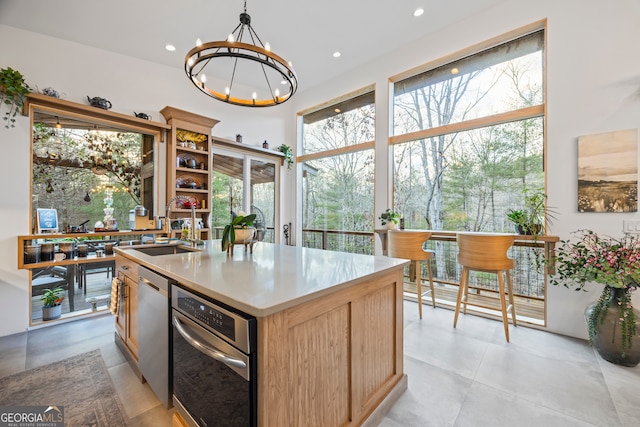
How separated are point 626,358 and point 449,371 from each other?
1.47 m

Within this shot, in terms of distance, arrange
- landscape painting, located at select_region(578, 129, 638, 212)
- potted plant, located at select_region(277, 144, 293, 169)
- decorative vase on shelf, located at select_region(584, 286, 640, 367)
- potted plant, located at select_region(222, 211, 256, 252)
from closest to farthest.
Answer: potted plant, located at select_region(222, 211, 256, 252), decorative vase on shelf, located at select_region(584, 286, 640, 367), landscape painting, located at select_region(578, 129, 638, 212), potted plant, located at select_region(277, 144, 293, 169)

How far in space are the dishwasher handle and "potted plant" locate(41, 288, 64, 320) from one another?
2.93m

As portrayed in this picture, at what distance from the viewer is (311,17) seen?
330cm

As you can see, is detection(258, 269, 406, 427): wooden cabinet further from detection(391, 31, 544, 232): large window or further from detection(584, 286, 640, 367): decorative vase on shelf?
detection(391, 31, 544, 232): large window

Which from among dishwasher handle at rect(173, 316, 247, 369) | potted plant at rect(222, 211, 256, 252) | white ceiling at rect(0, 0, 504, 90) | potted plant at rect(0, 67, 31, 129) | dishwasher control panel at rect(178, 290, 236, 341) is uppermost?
white ceiling at rect(0, 0, 504, 90)

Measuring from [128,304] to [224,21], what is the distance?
11.4 feet

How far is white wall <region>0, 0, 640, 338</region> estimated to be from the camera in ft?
8.11

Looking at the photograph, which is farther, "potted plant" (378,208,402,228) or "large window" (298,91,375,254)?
"large window" (298,91,375,254)

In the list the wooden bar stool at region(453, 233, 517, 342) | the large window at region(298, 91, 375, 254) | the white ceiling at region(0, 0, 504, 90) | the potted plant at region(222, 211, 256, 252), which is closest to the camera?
the potted plant at region(222, 211, 256, 252)

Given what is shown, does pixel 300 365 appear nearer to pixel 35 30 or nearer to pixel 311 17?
pixel 311 17

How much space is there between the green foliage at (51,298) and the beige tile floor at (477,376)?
0.92ft

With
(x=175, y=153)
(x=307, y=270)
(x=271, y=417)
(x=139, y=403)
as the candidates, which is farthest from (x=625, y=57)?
(x=175, y=153)

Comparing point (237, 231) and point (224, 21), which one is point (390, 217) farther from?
point (224, 21)

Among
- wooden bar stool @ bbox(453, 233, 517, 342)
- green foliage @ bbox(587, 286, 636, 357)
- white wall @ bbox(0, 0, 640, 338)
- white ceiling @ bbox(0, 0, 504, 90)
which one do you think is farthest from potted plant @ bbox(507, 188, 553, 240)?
white ceiling @ bbox(0, 0, 504, 90)
